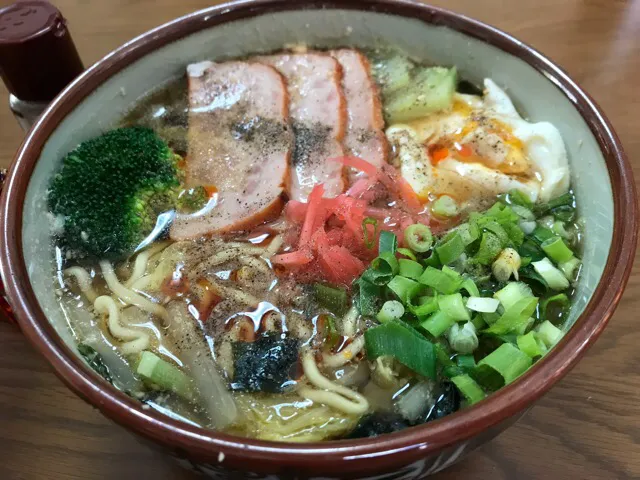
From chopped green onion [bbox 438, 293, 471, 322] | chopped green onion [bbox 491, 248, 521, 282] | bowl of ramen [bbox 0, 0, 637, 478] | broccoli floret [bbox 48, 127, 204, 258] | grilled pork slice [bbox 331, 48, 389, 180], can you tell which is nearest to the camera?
bowl of ramen [bbox 0, 0, 637, 478]

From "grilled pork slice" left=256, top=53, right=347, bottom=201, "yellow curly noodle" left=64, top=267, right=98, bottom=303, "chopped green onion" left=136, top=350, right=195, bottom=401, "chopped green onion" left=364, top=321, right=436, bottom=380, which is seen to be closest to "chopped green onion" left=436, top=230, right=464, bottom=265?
"chopped green onion" left=364, top=321, right=436, bottom=380

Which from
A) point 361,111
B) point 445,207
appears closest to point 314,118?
point 361,111

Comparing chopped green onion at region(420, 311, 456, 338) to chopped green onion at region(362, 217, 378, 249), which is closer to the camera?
chopped green onion at region(420, 311, 456, 338)

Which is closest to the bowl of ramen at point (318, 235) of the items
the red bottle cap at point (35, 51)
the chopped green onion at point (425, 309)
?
the chopped green onion at point (425, 309)

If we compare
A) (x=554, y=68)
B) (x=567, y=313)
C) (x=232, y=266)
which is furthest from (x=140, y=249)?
(x=554, y=68)

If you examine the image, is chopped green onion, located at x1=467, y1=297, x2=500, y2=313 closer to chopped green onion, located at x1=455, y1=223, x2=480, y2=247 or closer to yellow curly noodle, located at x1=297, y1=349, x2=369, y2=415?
chopped green onion, located at x1=455, y1=223, x2=480, y2=247

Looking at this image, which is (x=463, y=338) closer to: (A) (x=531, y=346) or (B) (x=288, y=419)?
(A) (x=531, y=346)

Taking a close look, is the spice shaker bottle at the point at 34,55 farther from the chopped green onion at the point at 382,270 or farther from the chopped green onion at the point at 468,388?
the chopped green onion at the point at 468,388
